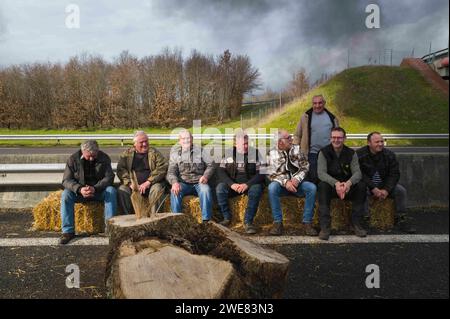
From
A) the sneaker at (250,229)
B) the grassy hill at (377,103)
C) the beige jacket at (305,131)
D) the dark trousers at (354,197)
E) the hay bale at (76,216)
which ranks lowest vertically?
the sneaker at (250,229)

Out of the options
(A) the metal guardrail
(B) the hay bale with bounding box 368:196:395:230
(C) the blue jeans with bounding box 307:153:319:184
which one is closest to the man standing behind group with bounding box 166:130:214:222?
(A) the metal guardrail

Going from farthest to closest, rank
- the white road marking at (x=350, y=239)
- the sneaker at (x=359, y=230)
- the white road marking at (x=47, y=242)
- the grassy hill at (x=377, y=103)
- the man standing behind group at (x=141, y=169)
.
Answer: the grassy hill at (x=377, y=103) → the man standing behind group at (x=141, y=169) → the sneaker at (x=359, y=230) → the white road marking at (x=47, y=242) → the white road marking at (x=350, y=239)

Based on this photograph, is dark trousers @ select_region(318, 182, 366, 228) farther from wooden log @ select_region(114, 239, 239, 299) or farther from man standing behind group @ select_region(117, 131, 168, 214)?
wooden log @ select_region(114, 239, 239, 299)

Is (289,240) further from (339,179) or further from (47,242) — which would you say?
(47,242)

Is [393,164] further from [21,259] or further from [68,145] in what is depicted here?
[68,145]

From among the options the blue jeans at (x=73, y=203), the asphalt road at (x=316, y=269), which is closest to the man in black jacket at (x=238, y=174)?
the asphalt road at (x=316, y=269)

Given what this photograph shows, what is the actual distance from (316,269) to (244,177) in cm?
204

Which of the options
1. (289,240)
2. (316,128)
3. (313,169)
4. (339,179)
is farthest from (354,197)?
(316,128)

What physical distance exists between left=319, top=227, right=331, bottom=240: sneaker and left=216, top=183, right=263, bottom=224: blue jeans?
3.17ft

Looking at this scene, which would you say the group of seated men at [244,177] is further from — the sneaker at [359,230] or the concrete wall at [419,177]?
the concrete wall at [419,177]

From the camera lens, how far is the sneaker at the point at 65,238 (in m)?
4.67

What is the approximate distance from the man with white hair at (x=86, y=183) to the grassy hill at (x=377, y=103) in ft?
62.7

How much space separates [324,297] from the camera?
3021 millimetres

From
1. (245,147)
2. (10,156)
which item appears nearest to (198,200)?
(245,147)
